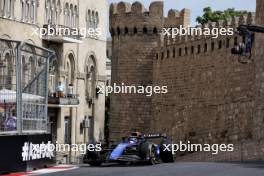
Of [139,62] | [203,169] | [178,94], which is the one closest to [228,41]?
[178,94]

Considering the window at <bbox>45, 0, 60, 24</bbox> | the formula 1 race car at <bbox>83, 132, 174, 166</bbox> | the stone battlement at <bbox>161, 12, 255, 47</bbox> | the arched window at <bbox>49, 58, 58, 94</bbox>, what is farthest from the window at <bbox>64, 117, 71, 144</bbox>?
the formula 1 race car at <bbox>83, 132, 174, 166</bbox>

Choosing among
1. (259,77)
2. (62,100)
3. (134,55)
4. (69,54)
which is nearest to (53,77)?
(62,100)

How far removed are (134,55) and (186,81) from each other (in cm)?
495

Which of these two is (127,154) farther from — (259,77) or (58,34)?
(58,34)

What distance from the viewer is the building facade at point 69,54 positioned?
40469 mm

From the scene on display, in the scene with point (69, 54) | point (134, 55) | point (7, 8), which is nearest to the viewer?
point (7, 8)

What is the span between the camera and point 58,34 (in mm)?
42312

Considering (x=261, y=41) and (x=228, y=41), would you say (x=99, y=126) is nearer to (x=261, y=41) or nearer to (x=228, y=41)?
(x=228, y=41)

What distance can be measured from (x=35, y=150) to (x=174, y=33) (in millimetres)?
31360

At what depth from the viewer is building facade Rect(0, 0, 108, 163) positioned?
4047 cm

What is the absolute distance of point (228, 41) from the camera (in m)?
44.2

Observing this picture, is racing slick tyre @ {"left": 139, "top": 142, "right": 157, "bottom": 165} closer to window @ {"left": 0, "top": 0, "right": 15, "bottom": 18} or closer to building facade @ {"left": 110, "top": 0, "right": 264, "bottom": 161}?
building facade @ {"left": 110, "top": 0, "right": 264, "bottom": 161}

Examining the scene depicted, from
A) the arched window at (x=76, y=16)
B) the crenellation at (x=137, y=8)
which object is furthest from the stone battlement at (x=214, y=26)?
the arched window at (x=76, y=16)

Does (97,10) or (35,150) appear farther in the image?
(97,10)
